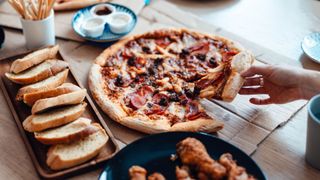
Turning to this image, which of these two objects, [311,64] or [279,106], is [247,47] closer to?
[311,64]

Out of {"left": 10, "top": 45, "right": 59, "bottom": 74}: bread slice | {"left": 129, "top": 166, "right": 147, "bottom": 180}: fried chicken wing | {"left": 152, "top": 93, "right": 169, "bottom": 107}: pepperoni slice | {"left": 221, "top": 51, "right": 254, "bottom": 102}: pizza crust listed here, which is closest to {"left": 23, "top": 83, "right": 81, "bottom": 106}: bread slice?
{"left": 10, "top": 45, "right": 59, "bottom": 74}: bread slice

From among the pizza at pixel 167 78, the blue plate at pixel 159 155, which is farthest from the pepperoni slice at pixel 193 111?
the blue plate at pixel 159 155

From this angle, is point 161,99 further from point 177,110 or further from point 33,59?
point 33,59

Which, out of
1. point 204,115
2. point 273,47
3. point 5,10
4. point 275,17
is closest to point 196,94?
point 204,115

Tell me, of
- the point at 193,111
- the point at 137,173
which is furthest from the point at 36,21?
the point at 137,173

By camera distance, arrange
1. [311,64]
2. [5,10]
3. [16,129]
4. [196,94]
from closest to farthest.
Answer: [16,129] → [196,94] → [311,64] → [5,10]
